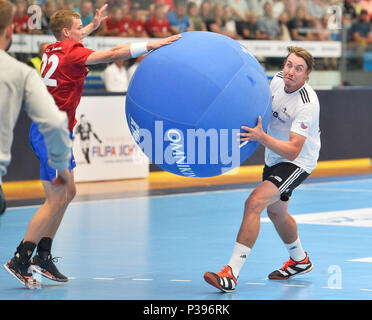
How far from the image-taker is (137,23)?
15.8 m

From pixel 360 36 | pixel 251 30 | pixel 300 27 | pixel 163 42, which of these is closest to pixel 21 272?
pixel 163 42

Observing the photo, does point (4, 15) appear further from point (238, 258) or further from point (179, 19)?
point (179, 19)

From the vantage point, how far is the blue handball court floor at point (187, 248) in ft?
21.4

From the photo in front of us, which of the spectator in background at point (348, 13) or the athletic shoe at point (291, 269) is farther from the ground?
the spectator in background at point (348, 13)

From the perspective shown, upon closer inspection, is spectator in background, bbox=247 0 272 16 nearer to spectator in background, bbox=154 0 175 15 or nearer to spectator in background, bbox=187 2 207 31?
spectator in background, bbox=187 2 207 31

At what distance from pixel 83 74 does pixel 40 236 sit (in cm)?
132

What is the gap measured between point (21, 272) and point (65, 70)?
161cm

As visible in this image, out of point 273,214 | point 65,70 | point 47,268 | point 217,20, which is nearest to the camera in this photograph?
point 65,70

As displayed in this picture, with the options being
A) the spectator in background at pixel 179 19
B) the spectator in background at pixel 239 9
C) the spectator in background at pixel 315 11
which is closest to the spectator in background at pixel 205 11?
the spectator in background at pixel 179 19

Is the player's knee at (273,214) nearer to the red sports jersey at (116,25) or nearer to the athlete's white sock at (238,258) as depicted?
the athlete's white sock at (238,258)

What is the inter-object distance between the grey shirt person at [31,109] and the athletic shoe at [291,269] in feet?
9.18

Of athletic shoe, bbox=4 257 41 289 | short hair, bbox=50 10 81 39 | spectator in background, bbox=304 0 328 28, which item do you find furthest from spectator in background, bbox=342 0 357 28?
athletic shoe, bbox=4 257 41 289

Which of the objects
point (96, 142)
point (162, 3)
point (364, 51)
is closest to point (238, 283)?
point (96, 142)
